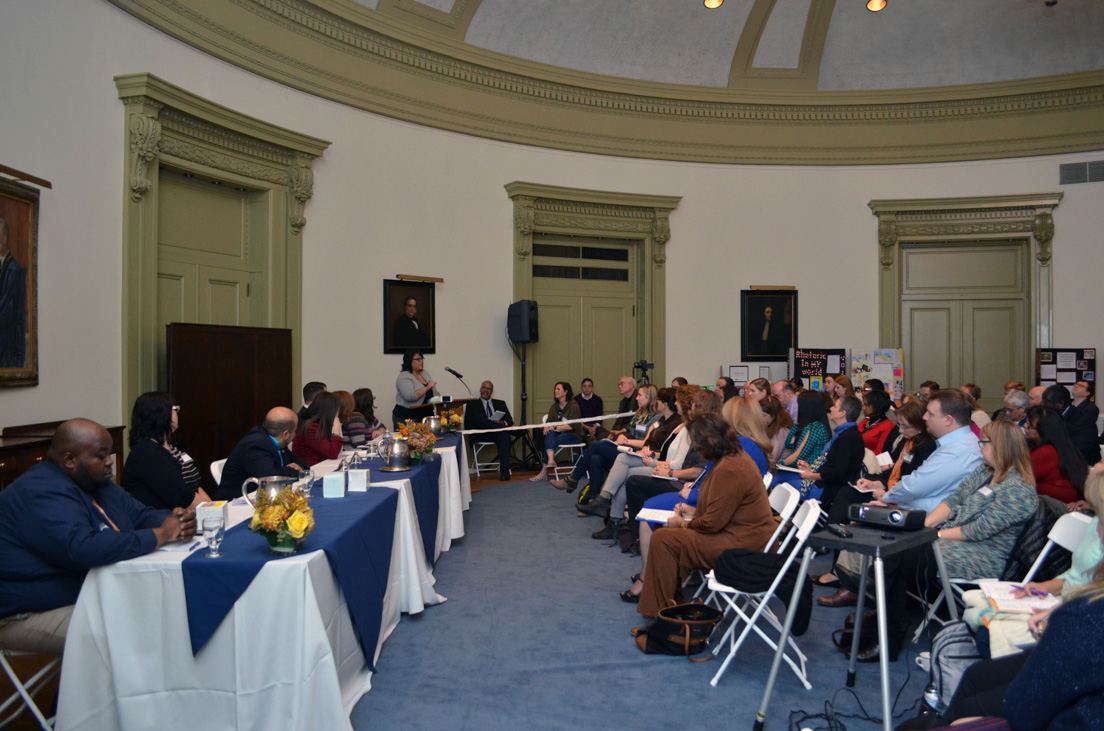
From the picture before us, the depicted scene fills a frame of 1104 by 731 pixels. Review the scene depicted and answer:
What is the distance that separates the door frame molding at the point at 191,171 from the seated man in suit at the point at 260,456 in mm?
2791

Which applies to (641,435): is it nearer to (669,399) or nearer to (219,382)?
(669,399)

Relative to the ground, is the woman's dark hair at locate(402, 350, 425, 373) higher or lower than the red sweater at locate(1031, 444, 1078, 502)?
higher

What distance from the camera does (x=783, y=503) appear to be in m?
4.12

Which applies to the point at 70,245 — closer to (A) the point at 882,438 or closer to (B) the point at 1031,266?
(A) the point at 882,438

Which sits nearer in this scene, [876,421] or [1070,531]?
[1070,531]

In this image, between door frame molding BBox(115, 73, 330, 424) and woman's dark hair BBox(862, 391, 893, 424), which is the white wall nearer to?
door frame molding BBox(115, 73, 330, 424)

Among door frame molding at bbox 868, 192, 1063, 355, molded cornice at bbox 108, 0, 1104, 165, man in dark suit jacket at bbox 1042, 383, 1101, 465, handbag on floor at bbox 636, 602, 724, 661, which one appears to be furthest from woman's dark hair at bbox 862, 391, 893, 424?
molded cornice at bbox 108, 0, 1104, 165

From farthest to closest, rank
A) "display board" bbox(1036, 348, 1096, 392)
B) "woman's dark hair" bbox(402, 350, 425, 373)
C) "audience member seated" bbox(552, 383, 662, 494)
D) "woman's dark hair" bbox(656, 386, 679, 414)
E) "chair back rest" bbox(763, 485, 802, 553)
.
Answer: "display board" bbox(1036, 348, 1096, 392) < "woman's dark hair" bbox(402, 350, 425, 373) < "woman's dark hair" bbox(656, 386, 679, 414) < "audience member seated" bbox(552, 383, 662, 494) < "chair back rest" bbox(763, 485, 802, 553)

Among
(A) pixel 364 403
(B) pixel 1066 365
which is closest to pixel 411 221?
(A) pixel 364 403

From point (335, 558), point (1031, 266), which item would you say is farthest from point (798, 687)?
point (1031, 266)

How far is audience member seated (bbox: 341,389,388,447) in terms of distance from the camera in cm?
701

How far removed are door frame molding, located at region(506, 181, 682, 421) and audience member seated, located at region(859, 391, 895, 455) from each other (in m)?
4.80

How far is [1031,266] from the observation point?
11.5 meters

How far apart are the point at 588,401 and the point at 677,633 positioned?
6.86 metres
